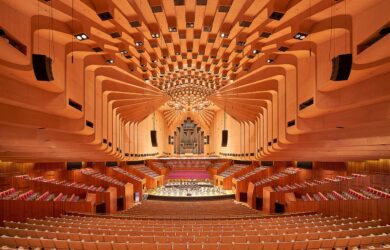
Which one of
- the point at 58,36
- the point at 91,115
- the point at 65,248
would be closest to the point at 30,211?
the point at 91,115

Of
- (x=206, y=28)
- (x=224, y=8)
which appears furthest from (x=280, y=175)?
(x=224, y=8)

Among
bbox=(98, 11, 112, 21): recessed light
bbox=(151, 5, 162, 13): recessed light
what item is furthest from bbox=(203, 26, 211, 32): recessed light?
bbox=(98, 11, 112, 21): recessed light

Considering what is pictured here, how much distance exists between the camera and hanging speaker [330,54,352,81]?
4.39 metres

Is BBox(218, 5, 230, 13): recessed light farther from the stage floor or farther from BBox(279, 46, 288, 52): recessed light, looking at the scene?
the stage floor

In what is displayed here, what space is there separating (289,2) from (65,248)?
6973mm

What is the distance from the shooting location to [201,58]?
1021 centimetres

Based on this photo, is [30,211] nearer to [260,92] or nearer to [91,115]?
[91,115]

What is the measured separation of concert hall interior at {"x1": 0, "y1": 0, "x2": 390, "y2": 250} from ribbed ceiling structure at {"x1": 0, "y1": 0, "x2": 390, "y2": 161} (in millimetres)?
38

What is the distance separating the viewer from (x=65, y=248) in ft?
19.8

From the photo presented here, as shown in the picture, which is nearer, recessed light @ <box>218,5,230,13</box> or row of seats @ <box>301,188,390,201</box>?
recessed light @ <box>218,5,230,13</box>

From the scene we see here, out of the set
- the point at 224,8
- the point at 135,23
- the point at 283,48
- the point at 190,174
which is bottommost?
the point at 190,174

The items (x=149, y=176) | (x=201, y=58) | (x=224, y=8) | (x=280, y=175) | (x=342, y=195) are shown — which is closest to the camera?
(x=224, y=8)

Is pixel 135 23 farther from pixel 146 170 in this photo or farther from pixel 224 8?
pixel 146 170

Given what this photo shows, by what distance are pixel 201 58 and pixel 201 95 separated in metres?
8.45
